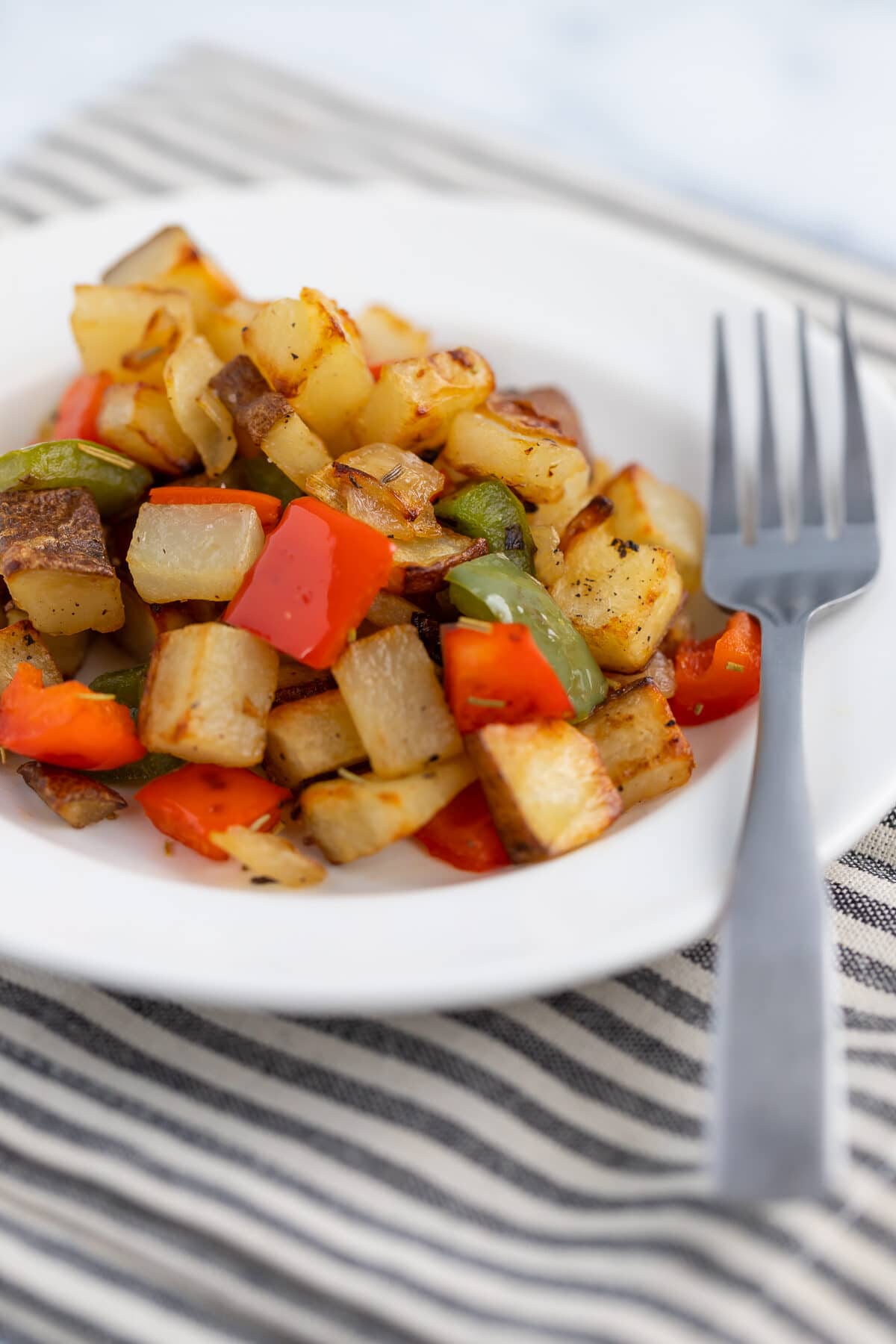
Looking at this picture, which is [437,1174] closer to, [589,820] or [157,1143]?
[157,1143]

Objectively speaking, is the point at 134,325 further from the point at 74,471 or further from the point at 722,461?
the point at 722,461

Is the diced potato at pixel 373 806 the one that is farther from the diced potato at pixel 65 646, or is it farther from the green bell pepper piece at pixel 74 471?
the green bell pepper piece at pixel 74 471

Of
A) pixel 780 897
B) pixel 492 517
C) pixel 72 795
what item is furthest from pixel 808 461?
pixel 72 795

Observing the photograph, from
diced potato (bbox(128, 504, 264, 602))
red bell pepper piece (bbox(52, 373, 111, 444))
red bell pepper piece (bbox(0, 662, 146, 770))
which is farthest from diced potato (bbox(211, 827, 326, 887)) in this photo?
red bell pepper piece (bbox(52, 373, 111, 444))

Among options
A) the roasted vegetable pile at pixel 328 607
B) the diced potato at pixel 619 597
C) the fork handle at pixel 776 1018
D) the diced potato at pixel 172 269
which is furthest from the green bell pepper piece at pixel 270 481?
the fork handle at pixel 776 1018

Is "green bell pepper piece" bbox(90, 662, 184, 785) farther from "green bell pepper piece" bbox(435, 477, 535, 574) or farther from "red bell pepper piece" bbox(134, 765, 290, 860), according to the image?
"green bell pepper piece" bbox(435, 477, 535, 574)

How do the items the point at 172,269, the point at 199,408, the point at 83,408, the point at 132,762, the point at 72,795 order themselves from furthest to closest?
the point at 172,269 → the point at 83,408 → the point at 199,408 → the point at 132,762 → the point at 72,795

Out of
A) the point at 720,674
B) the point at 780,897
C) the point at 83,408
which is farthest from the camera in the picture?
the point at 83,408
